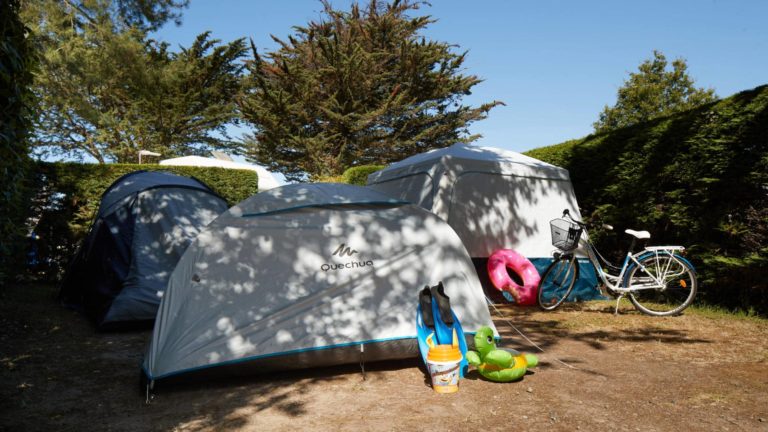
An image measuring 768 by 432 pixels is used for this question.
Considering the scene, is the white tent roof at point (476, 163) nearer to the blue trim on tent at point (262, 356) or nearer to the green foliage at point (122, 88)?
the blue trim on tent at point (262, 356)

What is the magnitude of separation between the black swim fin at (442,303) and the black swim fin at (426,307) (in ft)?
0.14

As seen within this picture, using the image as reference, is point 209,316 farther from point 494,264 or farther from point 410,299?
point 494,264

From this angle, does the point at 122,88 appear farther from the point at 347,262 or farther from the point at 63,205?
the point at 347,262

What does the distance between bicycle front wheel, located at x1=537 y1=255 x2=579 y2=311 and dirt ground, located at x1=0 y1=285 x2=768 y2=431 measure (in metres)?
1.22

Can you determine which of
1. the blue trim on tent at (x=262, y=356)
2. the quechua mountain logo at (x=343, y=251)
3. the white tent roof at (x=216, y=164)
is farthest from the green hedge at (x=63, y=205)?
the quechua mountain logo at (x=343, y=251)

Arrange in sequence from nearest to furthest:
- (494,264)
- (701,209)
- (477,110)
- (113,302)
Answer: (113,302)
(701,209)
(494,264)
(477,110)

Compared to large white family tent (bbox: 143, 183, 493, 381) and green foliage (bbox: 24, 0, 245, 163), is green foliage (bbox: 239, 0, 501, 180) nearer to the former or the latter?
green foliage (bbox: 24, 0, 245, 163)

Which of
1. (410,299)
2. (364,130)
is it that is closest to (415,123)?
(364,130)

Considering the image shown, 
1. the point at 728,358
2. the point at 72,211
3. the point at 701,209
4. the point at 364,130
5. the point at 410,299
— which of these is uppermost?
the point at 364,130

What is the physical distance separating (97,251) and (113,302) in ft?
3.60

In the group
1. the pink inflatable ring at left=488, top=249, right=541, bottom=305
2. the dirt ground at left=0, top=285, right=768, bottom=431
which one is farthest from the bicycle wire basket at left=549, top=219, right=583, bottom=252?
the dirt ground at left=0, top=285, right=768, bottom=431

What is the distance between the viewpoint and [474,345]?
3953 millimetres

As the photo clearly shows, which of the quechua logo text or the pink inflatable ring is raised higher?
the quechua logo text

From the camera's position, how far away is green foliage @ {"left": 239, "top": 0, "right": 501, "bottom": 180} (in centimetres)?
1980
